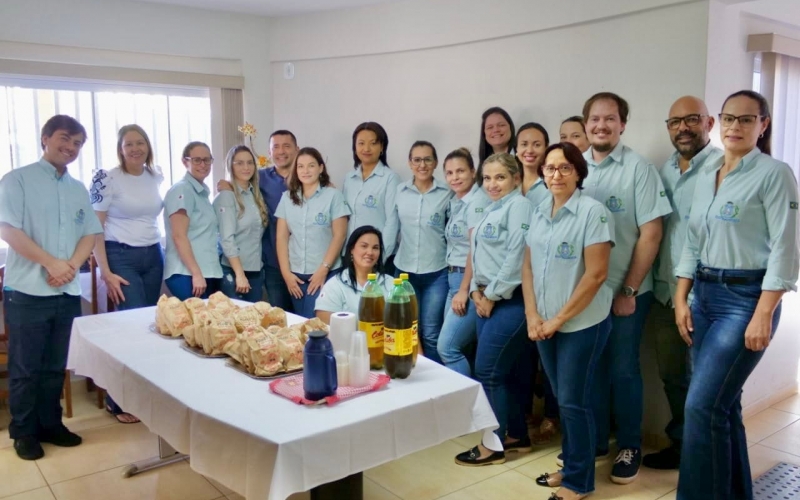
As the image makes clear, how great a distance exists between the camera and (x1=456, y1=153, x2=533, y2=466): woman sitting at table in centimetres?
268

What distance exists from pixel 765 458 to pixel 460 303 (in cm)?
158

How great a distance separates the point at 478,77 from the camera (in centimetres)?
370

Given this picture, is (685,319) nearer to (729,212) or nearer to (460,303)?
(729,212)

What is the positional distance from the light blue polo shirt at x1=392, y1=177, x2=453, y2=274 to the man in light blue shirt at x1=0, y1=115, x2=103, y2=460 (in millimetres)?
1520

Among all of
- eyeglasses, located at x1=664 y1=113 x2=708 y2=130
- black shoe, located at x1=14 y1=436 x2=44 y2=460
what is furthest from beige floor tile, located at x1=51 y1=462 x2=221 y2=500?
eyeglasses, located at x1=664 y1=113 x2=708 y2=130

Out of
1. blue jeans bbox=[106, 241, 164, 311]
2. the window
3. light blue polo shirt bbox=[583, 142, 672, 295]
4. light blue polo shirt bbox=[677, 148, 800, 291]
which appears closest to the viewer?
light blue polo shirt bbox=[677, 148, 800, 291]

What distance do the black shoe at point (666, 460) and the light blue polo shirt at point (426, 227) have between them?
1306 mm

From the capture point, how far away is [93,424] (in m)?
3.31

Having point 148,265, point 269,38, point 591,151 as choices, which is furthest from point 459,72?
point 148,265

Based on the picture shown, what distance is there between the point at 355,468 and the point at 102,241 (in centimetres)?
220

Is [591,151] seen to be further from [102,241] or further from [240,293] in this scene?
[102,241]

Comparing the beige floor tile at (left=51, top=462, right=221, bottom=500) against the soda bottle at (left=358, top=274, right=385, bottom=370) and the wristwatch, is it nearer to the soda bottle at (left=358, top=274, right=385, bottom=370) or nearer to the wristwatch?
Answer: the soda bottle at (left=358, top=274, right=385, bottom=370)

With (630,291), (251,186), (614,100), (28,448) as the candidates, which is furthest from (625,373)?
(28,448)

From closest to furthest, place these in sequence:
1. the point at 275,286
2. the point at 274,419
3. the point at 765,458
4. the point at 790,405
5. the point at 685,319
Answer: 1. the point at 274,419
2. the point at 685,319
3. the point at 765,458
4. the point at 790,405
5. the point at 275,286
